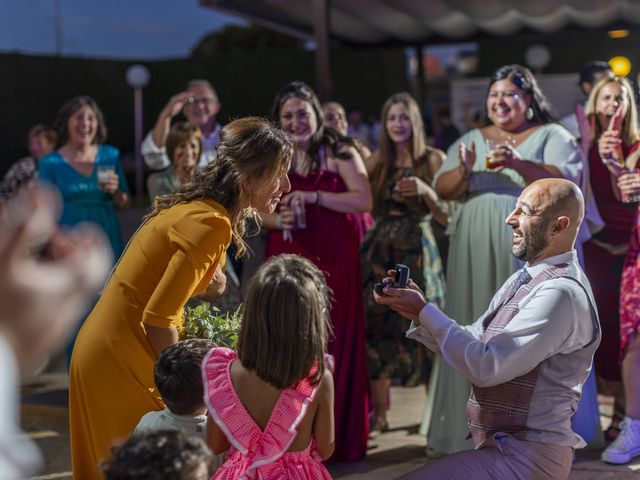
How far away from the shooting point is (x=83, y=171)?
263 inches

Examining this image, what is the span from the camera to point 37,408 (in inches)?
265

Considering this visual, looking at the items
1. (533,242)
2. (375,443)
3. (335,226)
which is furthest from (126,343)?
(375,443)

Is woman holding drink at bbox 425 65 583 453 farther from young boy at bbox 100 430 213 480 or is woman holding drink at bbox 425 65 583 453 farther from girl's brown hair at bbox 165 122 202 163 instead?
young boy at bbox 100 430 213 480

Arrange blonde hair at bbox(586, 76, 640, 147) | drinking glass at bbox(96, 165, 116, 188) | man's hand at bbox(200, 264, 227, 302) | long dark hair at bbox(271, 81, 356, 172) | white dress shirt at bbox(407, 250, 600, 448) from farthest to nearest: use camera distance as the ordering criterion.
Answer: drinking glass at bbox(96, 165, 116, 188) < blonde hair at bbox(586, 76, 640, 147) < long dark hair at bbox(271, 81, 356, 172) < man's hand at bbox(200, 264, 227, 302) < white dress shirt at bbox(407, 250, 600, 448)

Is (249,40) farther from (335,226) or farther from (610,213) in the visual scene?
(335,226)

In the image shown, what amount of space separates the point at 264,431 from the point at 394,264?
3237mm

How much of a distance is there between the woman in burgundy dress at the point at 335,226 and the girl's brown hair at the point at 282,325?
240 cm

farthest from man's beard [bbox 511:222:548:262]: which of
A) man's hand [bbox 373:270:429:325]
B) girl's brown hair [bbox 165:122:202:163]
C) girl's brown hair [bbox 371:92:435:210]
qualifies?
girl's brown hair [bbox 165:122:202:163]

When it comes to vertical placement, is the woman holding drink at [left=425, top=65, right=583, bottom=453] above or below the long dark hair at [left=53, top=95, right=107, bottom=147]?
below

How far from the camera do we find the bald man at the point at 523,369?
121 inches

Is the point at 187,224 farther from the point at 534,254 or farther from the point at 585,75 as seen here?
the point at 585,75

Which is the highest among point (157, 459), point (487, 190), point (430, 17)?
point (430, 17)

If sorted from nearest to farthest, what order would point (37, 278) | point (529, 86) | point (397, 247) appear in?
point (37, 278)
point (529, 86)
point (397, 247)

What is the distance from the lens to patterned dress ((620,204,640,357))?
5.30 metres
